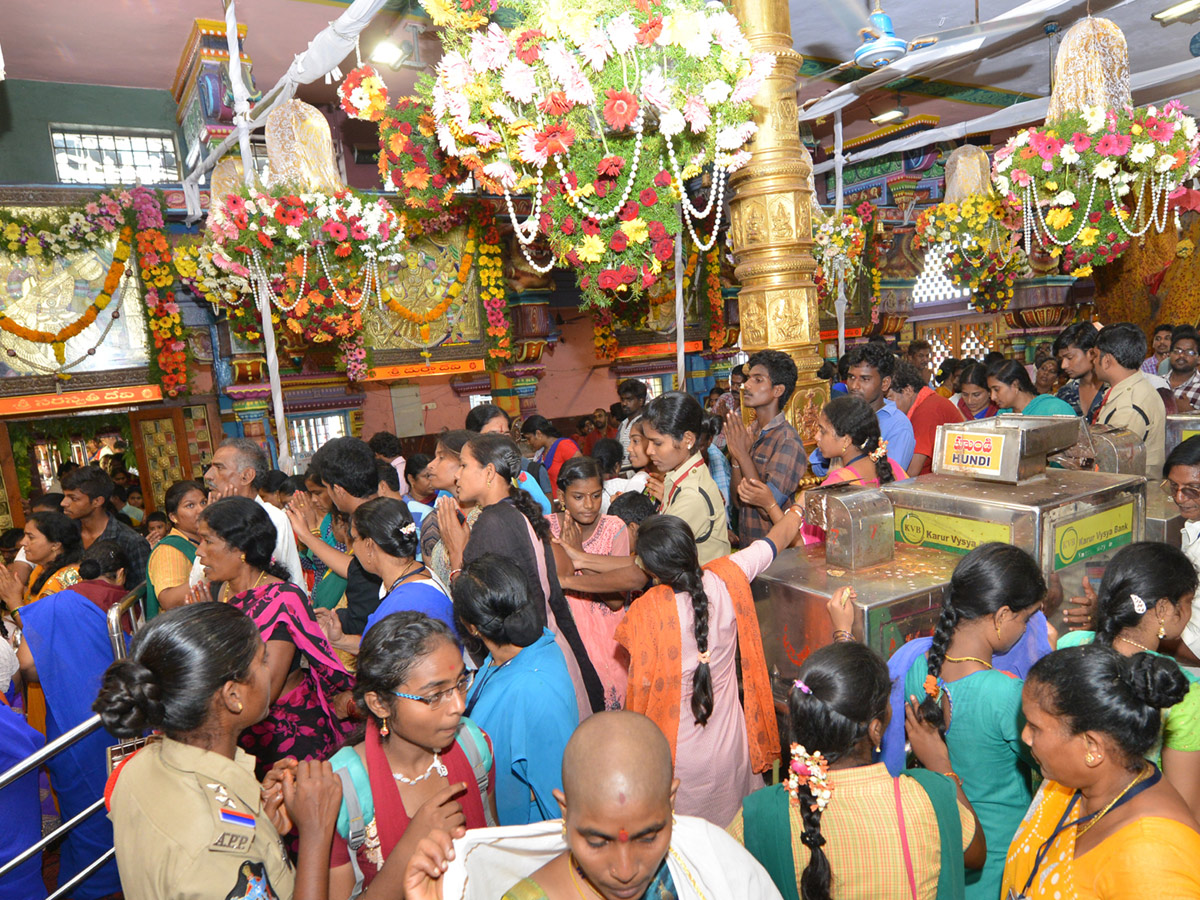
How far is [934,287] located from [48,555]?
1307cm

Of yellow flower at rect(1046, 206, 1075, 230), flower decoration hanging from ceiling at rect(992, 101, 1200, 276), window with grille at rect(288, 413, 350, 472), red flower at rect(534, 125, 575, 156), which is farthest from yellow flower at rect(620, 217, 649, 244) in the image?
window with grille at rect(288, 413, 350, 472)

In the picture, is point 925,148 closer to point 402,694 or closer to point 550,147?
point 550,147

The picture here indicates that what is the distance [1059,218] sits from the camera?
529cm

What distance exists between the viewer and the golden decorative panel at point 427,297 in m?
8.41

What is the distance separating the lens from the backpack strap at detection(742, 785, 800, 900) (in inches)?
62.5

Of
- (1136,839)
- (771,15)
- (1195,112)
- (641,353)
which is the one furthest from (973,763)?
(1195,112)

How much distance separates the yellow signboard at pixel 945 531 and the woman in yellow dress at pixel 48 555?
13.3ft

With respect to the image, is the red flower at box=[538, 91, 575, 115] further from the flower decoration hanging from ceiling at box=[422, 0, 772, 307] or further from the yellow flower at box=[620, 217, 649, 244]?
the yellow flower at box=[620, 217, 649, 244]

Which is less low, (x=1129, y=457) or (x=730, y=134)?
(x=730, y=134)

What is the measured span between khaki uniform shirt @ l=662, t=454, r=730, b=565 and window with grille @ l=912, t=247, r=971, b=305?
429 inches

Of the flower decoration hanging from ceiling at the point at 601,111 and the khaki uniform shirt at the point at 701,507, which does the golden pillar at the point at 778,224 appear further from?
the khaki uniform shirt at the point at 701,507

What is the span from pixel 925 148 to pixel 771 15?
9703 mm

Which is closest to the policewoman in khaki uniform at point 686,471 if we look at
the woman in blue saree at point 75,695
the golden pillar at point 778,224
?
the golden pillar at point 778,224

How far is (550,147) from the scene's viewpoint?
282 centimetres
